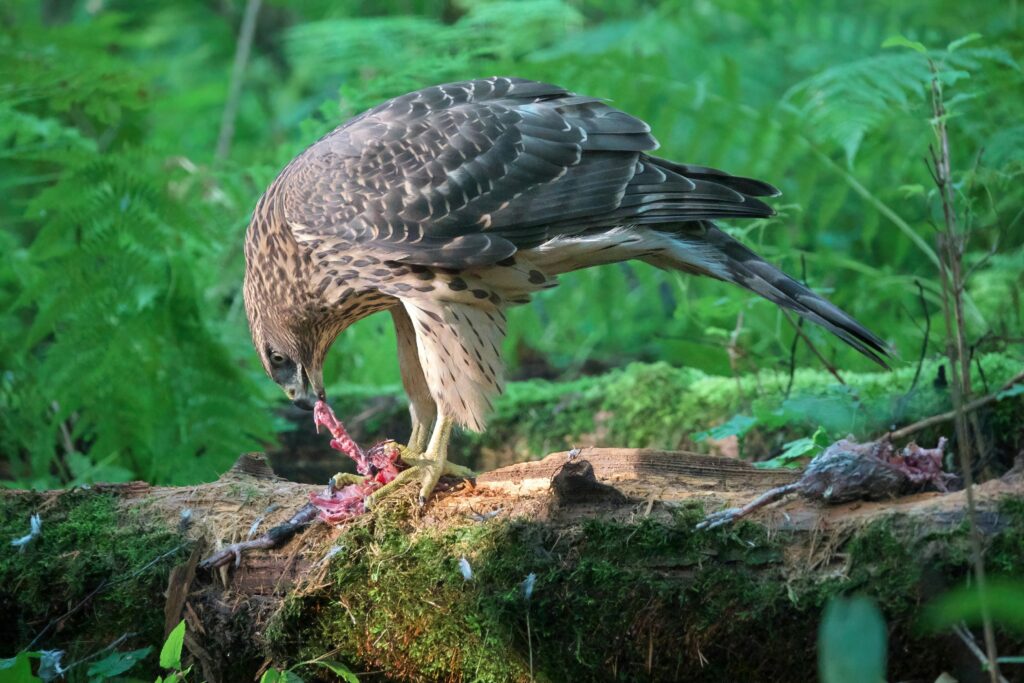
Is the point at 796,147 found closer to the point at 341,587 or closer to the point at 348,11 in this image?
the point at 341,587

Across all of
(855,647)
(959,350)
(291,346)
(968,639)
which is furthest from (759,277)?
(855,647)

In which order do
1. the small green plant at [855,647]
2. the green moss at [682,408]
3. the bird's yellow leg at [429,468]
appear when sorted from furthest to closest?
the green moss at [682,408]
the bird's yellow leg at [429,468]
the small green plant at [855,647]

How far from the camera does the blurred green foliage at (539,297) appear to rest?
17.7ft

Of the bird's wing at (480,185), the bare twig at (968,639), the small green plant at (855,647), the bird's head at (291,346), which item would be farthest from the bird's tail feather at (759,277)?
the small green plant at (855,647)

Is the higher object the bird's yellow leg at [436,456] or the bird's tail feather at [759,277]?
the bird's tail feather at [759,277]

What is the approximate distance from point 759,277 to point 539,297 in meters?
3.85

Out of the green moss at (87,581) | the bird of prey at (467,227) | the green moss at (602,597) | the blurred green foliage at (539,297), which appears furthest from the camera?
the blurred green foliage at (539,297)

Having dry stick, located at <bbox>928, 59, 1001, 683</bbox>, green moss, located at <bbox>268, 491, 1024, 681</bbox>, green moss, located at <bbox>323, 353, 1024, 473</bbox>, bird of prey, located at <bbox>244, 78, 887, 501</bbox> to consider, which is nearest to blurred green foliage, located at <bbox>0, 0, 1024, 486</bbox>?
green moss, located at <bbox>323, 353, 1024, 473</bbox>

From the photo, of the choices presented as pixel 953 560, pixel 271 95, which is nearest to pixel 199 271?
pixel 953 560

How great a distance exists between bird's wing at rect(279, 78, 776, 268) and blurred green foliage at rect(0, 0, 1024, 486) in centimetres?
88

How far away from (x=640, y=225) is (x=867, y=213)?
355 cm

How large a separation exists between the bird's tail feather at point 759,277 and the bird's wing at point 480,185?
0.64 feet

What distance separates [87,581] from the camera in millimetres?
3469

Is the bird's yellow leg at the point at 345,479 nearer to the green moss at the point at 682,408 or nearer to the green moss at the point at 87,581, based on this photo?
the green moss at the point at 87,581
